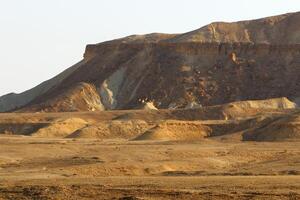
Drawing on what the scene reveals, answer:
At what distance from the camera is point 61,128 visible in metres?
72.6

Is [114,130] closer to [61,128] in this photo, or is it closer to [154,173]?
[61,128]

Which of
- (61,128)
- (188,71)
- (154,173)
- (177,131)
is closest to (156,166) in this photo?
(154,173)

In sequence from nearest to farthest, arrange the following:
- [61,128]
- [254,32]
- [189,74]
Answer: [61,128], [189,74], [254,32]

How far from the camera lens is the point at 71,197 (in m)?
21.5

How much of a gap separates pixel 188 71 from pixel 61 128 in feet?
103

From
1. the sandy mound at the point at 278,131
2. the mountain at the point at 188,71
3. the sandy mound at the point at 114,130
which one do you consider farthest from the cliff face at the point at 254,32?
the sandy mound at the point at 278,131

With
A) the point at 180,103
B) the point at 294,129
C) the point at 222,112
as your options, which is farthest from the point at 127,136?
the point at 180,103

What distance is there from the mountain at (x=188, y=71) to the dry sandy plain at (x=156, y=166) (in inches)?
872

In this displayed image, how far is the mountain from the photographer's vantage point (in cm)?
9562

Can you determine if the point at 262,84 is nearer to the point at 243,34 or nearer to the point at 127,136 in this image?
the point at 243,34

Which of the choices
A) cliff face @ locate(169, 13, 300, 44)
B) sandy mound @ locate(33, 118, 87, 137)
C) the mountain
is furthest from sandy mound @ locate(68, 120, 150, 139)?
cliff face @ locate(169, 13, 300, 44)

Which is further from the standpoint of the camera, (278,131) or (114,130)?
(114,130)

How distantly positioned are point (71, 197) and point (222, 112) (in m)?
53.7

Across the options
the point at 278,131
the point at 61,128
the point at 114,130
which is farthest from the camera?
the point at 61,128
